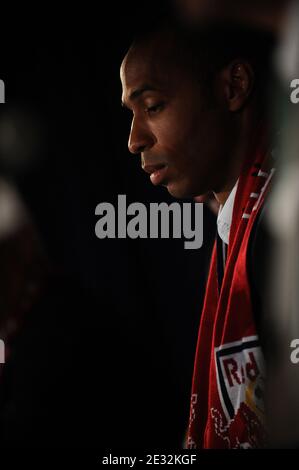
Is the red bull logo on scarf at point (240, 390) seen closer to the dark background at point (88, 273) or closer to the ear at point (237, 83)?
the dark background at point (88, 273)

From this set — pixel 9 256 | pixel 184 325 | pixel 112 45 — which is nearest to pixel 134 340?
pixel 184 325

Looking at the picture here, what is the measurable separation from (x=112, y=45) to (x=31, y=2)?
0.14m

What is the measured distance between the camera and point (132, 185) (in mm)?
940

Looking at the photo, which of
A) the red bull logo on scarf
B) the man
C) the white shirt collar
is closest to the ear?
the man

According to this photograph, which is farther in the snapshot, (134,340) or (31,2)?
(134,340)

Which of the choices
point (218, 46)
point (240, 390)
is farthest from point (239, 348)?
point (218, 46)

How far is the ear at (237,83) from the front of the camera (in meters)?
0.76

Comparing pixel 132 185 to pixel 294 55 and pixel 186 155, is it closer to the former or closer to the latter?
pixel 186 155

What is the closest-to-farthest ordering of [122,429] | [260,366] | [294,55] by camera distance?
[260,366] < [294,55] < [122,429]

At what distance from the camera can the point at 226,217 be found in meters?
0.81

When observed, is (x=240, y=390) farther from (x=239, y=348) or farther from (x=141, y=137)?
(x=141, y=137)

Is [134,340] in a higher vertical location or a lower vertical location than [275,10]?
lower

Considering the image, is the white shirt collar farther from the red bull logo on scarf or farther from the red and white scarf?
the red bull logo on scarf

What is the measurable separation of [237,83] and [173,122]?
0.34ft
